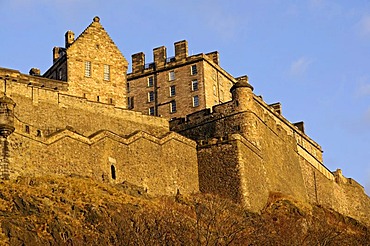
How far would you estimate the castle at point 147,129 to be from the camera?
5703 cm

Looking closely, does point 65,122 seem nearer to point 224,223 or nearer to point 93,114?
point 93,114

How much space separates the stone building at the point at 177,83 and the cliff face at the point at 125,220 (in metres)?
18.7

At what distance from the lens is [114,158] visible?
59.8m

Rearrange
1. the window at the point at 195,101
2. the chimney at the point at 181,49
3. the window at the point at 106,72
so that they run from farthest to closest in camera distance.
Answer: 1. the chimney at the point at 181,49
2. the window at the point at 195,101
3. the window at the point at 106,72

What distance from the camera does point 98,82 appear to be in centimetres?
6956

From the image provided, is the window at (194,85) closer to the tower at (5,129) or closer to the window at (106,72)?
the window at (106,72)

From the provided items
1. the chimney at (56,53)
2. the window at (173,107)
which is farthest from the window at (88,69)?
the window at (173,107)

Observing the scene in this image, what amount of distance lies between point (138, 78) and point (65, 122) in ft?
71.1

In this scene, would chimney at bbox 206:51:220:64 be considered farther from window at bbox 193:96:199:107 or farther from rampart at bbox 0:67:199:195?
rampart at bbox 0:67:199:195

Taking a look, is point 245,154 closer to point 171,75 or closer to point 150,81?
point 171,75

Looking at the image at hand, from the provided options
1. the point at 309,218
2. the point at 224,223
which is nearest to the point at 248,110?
the point at 309,218

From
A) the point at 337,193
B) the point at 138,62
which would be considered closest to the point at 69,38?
the point at 138,62

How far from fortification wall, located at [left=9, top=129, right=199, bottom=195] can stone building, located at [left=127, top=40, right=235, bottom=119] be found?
47.7 ft

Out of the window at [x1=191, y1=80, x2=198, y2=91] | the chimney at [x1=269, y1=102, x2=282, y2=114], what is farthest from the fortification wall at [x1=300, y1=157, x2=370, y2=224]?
the window at [x1=191, y1=80, x2=198, y2=91]
